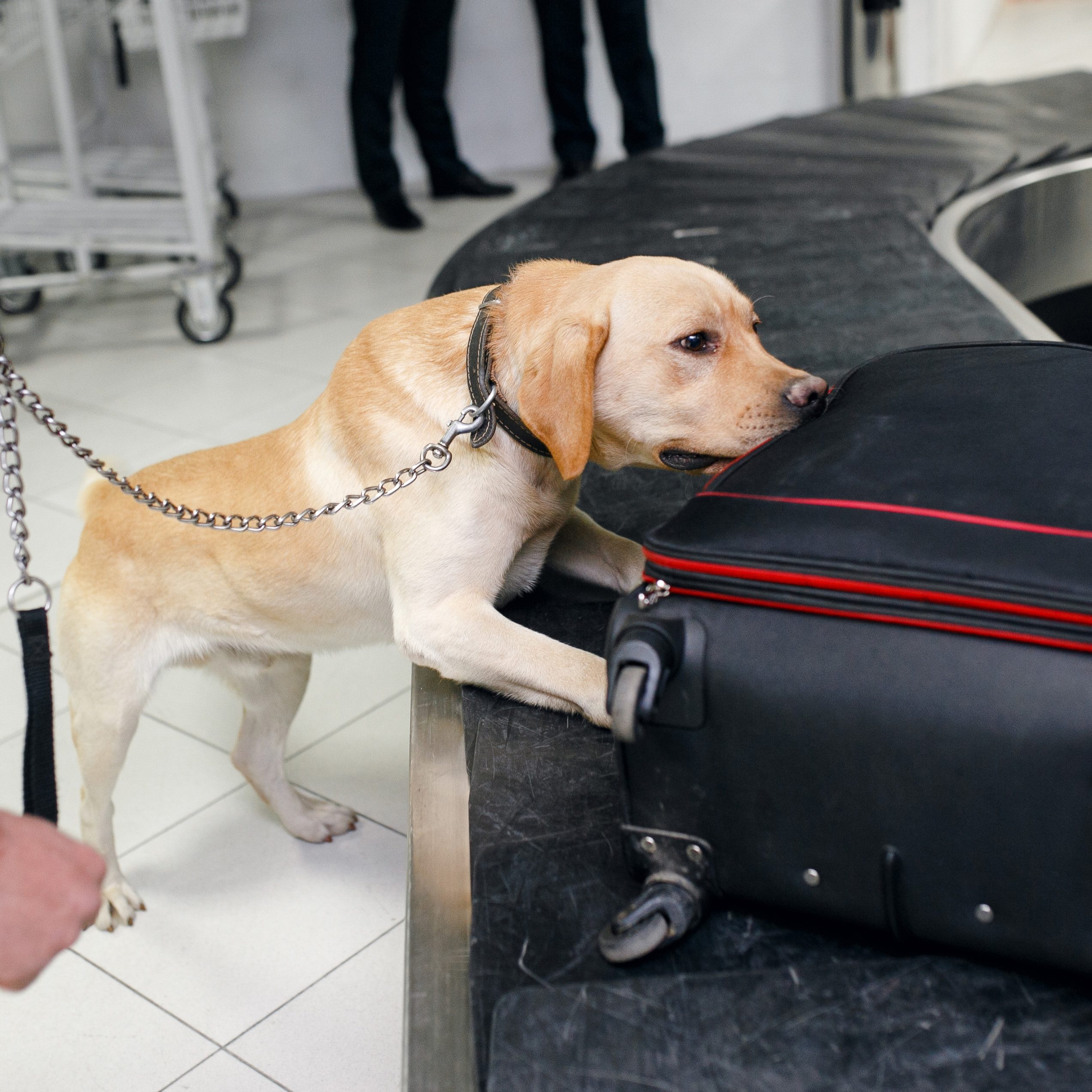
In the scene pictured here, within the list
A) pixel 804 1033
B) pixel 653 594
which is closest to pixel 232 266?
pixel 653 594

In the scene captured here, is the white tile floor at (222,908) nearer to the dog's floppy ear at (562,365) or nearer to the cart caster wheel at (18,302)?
the dog's floppy ear at (562,365)

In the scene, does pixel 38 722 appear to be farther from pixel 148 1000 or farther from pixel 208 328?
pixel 208 328

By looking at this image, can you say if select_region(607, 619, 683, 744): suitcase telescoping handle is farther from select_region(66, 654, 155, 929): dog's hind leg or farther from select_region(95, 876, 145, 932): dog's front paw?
select_region(95, 876, 145, 932): dog's front paw

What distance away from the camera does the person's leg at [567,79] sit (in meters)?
5.56

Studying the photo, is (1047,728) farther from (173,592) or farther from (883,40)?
(883,40)

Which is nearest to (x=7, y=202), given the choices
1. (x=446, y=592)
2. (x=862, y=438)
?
(x=446, y=592)

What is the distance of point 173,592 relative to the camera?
140 centimetres

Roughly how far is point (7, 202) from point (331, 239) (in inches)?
63.0

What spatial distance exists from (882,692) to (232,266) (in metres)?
4.50

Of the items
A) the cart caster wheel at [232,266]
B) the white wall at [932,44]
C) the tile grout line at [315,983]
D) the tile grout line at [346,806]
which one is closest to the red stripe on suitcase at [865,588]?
the tile grout line at [315,983]

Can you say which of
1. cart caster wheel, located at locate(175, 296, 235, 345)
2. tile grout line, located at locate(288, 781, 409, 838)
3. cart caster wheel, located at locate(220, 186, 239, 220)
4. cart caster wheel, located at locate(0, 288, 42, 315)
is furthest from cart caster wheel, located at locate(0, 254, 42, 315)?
tile grout line, located at locate(288, 781, 409, 838)

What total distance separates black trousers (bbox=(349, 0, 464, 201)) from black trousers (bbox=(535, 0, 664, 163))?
20.6 inches

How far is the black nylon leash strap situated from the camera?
0.93 metres

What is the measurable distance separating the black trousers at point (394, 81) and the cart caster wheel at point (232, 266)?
37.0 inches
